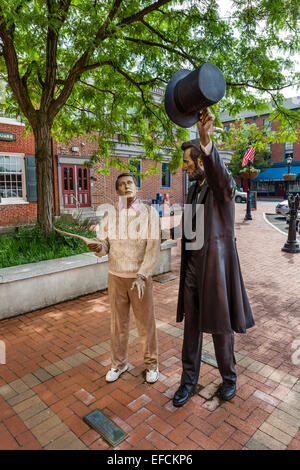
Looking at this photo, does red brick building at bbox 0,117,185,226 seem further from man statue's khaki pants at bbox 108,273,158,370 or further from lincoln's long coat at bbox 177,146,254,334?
lincoln's long coat at bbox 177,146,254,334

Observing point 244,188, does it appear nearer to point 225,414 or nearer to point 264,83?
point 264,83

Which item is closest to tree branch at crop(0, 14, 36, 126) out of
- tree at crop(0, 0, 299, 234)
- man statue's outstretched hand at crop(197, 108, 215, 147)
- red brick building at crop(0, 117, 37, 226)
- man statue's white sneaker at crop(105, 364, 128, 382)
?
tree at crop(0, 0, 299, 234)

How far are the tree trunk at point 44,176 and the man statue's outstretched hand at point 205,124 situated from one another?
5108 mm

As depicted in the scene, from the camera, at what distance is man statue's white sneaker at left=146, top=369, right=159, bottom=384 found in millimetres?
3173

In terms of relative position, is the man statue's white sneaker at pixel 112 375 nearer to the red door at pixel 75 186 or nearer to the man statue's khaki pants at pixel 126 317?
the man statue's khaki pants at pixel 126 317

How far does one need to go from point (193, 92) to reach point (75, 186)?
14.9 m

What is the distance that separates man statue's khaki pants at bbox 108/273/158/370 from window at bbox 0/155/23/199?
11867 mm

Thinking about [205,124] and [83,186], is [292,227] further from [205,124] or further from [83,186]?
[83,186]

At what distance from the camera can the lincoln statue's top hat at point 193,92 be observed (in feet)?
6.12

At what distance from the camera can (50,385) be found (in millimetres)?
3162

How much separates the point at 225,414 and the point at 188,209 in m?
1.80

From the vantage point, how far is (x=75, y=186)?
16.2 m

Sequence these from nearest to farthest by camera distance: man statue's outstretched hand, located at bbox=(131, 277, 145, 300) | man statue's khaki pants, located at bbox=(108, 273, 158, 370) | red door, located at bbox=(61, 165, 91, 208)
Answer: man statue's outstretched hand, located at bbox=(131, 277, 145, 300) < man statue's khaki pants, located at bbox=(108, 273, 158, 370) < red door, located at bbox=(61, 165, 91, 208)

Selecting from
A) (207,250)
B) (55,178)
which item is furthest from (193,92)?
(55,178)
